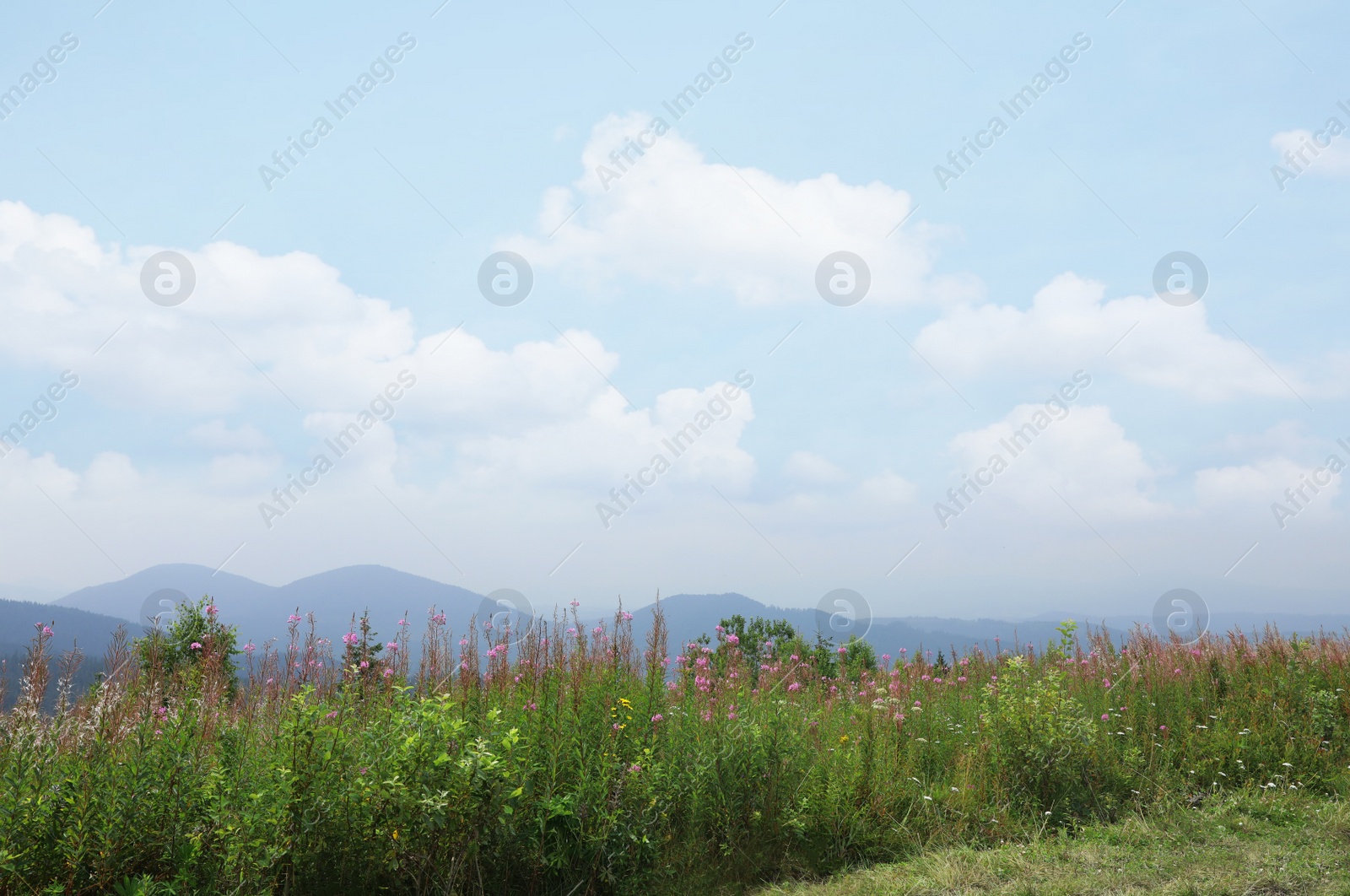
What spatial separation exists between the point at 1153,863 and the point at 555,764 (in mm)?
4222

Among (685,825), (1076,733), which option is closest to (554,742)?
(685,825)

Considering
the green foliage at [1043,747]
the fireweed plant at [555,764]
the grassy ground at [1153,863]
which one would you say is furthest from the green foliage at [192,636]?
the green foliage at [1043,747]

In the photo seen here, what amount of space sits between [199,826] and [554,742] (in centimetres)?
194

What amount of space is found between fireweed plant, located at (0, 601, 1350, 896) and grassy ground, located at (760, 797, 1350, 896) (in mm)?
423

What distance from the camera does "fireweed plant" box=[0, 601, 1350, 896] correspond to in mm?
3969

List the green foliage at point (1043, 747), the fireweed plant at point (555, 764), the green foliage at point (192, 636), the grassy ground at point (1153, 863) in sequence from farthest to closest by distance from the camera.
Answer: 1. the green foliage at point (192, 636)
2. the green foliage at point (1043, 747)
3. the grassy ground at point (1153, 863)
4. the fireweed plant at point (555, 764)

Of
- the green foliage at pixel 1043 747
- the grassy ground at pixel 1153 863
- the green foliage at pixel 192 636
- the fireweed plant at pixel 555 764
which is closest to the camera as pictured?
the fireweed plant at pixel 555 764

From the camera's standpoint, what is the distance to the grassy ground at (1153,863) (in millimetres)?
5059

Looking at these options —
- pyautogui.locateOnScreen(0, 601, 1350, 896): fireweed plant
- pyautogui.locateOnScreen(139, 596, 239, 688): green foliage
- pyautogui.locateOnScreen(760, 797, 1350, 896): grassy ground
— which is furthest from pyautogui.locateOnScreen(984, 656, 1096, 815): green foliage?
pyautogui.locateOnScreen(139, 596, 239, 688): green foliage

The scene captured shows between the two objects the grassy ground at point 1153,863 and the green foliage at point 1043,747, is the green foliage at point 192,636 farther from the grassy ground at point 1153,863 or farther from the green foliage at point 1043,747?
the green foliage at point 1043,747

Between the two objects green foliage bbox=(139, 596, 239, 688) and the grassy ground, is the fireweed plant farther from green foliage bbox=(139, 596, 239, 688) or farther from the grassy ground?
green foliage bbox=(139, 596, 239, 688)

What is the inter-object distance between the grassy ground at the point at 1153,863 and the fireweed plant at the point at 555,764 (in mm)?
423

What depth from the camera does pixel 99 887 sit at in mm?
3736

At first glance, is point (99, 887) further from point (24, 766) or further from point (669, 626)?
point (669, 626)
